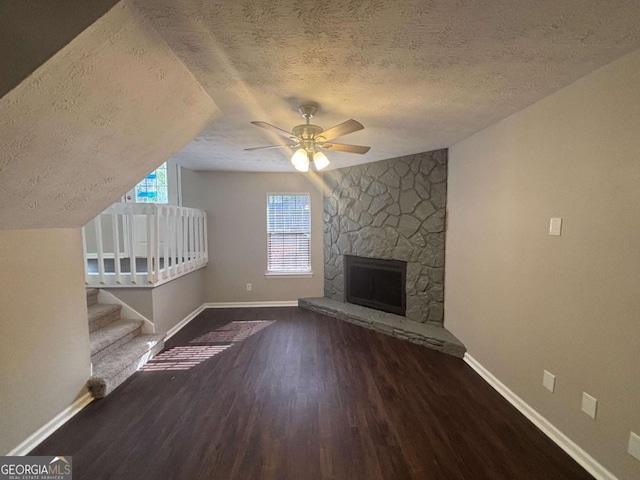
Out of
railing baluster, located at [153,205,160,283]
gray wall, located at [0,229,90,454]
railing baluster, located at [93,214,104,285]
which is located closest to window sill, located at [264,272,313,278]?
railing baluster, located at [153,205,160,283]

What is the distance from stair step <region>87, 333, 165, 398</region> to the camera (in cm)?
243

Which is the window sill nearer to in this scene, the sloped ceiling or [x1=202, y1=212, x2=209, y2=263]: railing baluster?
[x1=202, y1=212, x2=209, y2=263]: railing baluster

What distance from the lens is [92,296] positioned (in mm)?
3225

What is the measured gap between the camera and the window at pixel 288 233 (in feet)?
16.5

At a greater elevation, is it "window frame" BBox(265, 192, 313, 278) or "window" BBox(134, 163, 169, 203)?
"window" BBox(134, 163, 169, 203)

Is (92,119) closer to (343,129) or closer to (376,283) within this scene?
(343,129)

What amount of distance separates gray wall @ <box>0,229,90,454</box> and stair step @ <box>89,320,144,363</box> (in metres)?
0.37

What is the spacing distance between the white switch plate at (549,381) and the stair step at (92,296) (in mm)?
4328

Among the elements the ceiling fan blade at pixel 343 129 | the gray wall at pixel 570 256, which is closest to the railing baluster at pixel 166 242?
the ceiling fan blade at pixel 343 129

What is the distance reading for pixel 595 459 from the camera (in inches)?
65.7

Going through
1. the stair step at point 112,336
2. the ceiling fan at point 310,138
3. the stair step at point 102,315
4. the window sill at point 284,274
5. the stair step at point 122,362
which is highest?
the ceiling fan at point 310,138

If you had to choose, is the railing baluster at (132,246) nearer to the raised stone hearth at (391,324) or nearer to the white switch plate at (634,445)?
the raised stone hearth at (391,324)

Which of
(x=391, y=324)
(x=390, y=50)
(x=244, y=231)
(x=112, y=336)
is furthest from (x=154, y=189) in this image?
(x=390, y=50)

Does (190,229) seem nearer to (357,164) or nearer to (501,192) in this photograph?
(357,164)
